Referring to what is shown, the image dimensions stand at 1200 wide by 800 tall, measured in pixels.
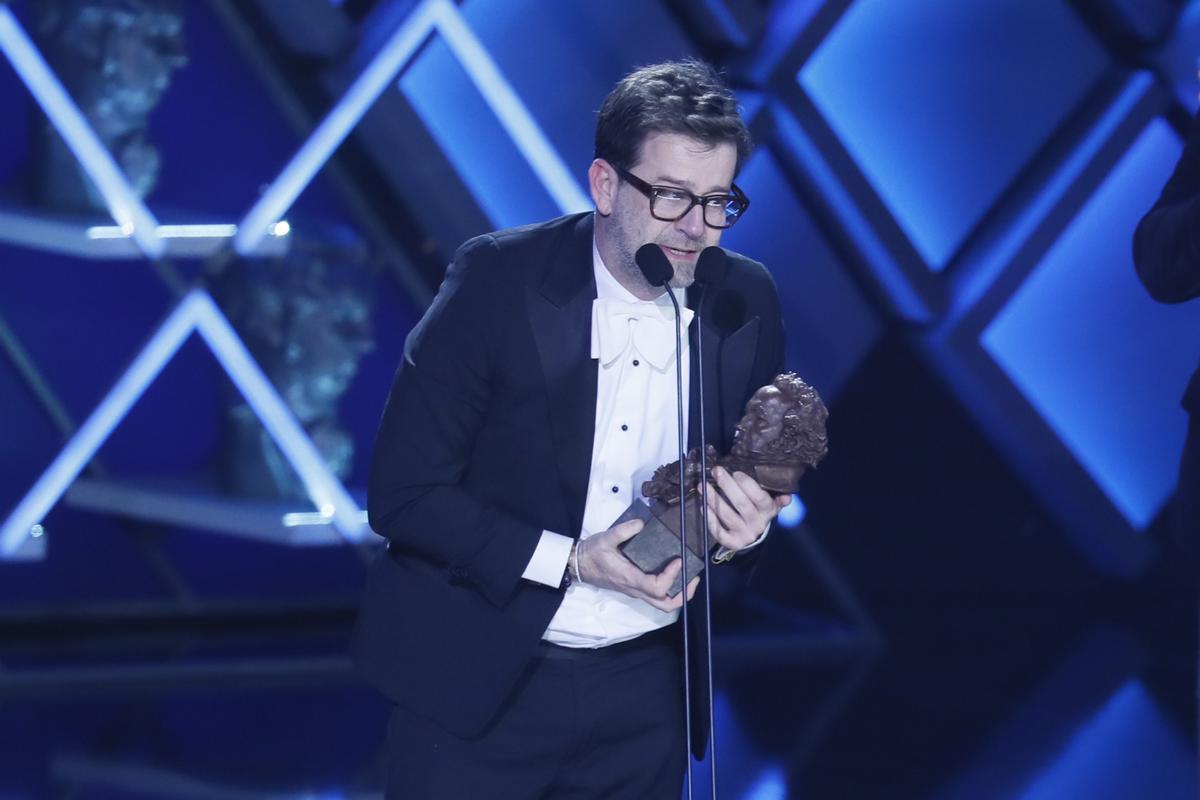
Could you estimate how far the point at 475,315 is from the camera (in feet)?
5.39

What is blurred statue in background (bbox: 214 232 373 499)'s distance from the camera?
13.3ft

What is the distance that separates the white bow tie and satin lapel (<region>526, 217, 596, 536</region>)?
1cm

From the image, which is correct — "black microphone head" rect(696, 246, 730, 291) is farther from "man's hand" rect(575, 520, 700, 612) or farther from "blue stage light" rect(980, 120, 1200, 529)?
"blue stage light" rect(980, 120, 1200, 529)

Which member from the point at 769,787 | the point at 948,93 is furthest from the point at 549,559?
the point at 948,93

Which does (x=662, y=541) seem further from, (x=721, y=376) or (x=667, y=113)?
(x=667, y=113)

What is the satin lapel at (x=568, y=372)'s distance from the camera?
1664 mm

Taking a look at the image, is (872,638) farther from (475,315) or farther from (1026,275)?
(475,315)

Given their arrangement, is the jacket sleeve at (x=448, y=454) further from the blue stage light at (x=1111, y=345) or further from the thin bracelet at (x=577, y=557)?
the blue stage light at (x=1111, y=345)

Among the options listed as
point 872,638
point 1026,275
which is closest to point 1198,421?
point 872,638

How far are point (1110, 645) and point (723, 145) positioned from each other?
3.12 m

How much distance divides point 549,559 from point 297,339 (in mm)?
2576

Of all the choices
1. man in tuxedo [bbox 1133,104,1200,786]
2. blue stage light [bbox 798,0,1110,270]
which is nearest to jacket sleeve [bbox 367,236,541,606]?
man in tuxedo [bbox 1133,104,1200,786]

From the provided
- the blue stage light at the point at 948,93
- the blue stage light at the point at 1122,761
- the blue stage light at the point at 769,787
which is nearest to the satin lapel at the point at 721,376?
the blue stage light at the point at 769,787

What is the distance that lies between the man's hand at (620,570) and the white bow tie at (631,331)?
190mm
